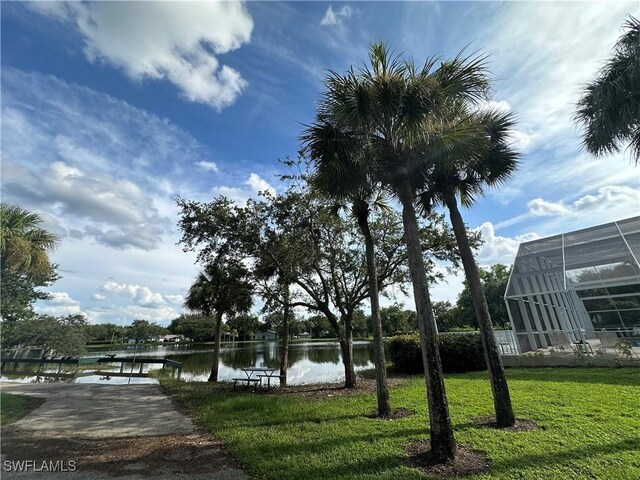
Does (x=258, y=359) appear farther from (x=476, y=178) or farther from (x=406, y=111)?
(x=406, y=111)

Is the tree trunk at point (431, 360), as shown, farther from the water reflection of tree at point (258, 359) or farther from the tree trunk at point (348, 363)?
the water reflection of tree at point (258, 359)

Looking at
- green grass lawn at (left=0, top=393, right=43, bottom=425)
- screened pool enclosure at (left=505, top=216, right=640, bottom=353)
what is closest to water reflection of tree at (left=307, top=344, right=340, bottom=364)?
screened pool enclosure at (left=505, top=216, right=640, bottom=353)

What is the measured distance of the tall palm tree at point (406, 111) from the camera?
516cm

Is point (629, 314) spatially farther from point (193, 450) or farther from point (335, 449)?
point (193, 450)

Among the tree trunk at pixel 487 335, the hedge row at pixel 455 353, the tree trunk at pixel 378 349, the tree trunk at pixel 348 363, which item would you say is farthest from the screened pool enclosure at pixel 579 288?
the tree trunk at pixel 378 349

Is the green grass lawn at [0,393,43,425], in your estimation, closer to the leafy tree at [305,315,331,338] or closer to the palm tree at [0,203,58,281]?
the palm tree at [0,203,58,281]

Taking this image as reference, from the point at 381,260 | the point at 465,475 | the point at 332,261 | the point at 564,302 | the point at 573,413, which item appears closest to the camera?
the point at 465,475

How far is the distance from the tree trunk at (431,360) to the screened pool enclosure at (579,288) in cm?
1150

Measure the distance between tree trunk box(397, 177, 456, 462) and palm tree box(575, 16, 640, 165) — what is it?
18.2 ft

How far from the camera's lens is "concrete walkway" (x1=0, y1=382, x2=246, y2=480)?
4449 millimetres

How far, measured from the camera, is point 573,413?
6062 millimetres

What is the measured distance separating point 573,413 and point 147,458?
8.21m

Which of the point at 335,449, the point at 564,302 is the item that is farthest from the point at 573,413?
the point at 564,302

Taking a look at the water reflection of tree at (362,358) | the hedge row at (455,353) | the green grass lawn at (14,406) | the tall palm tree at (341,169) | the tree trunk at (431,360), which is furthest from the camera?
the water reflection of tree at (362,358)
